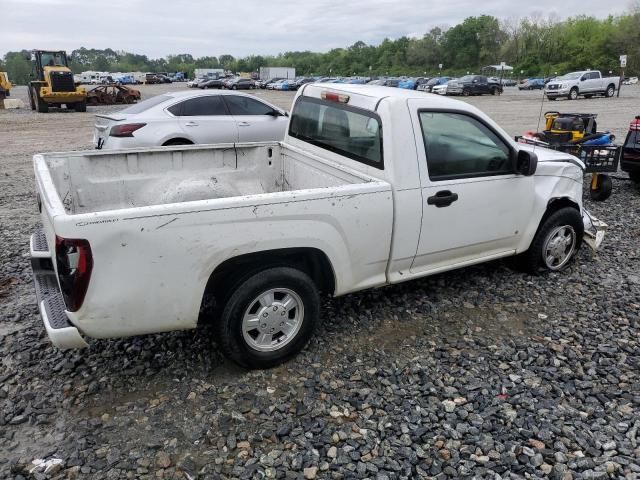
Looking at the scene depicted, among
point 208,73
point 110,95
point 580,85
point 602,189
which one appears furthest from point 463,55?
point 602,189

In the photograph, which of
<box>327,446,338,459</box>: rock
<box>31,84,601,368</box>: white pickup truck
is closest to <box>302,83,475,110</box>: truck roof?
<box>31,84,601,368</box>: white pickup truck

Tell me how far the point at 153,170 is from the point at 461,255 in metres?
2.83

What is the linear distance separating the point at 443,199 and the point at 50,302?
283cm

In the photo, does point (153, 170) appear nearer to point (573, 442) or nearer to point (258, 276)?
point (258, 276)

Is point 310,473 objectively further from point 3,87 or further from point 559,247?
point 3,87

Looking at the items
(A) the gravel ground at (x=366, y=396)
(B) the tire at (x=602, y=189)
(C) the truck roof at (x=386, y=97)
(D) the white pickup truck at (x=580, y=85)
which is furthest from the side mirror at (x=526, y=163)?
(D) the white pickup truck at (x=580, y=85)

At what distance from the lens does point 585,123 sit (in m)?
8.81

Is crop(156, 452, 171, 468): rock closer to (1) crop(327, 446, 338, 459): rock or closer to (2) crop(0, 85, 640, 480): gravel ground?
(2) crop(0, 85, 640, 480): gravel ground

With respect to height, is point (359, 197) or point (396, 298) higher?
point (359, 197)

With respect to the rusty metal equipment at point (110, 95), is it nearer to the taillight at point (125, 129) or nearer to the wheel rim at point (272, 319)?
the taillight at point (125, 129)

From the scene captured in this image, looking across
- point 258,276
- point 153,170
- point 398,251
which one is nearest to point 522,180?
point 398,251

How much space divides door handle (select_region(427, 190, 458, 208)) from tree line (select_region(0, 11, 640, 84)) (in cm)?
5227

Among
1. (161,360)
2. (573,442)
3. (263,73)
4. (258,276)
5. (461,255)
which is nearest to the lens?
(573,442)

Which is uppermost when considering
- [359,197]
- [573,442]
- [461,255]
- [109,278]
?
[359,197]
